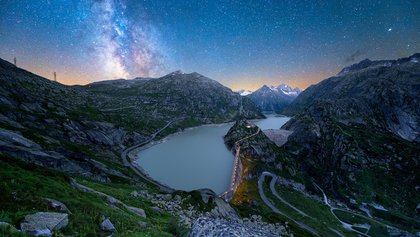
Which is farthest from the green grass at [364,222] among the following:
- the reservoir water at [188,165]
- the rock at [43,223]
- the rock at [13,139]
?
the rock at [13,139]

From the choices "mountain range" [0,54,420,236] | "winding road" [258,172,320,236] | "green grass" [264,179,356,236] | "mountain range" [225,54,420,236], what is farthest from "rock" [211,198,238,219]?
"mountain range" [225,54,420,236]

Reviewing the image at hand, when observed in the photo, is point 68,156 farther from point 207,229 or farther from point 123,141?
point 123,141

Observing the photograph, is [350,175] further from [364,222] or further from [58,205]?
[58,205]

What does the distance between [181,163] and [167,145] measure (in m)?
53.2

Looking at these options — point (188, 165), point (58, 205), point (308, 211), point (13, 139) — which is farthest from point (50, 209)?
point (188, 165)

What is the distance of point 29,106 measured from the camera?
11619 cm

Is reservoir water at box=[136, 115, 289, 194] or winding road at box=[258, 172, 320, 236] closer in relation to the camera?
winding road at box=[258, 172, 320, 236]

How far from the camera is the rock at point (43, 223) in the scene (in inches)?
460

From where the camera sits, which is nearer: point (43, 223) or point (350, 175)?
point (43, 223)

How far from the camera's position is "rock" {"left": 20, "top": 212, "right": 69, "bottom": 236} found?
11672 mm

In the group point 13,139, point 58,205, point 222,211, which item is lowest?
point 222,211

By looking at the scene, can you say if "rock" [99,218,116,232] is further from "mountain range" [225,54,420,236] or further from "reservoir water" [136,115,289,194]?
"reservoir water" [136,115,289,194]

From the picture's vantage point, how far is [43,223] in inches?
499

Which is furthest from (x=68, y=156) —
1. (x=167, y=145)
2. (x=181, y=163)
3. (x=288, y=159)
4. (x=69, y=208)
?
(x=288, y=159)
